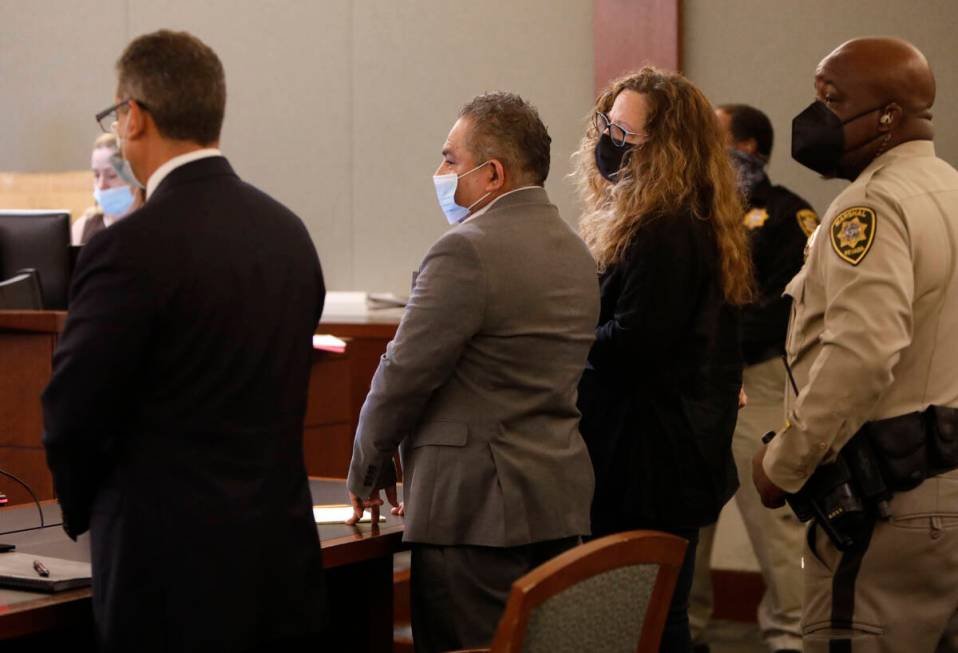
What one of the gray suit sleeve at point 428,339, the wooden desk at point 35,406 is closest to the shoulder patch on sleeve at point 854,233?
the gray suit sleeve at point 428,339

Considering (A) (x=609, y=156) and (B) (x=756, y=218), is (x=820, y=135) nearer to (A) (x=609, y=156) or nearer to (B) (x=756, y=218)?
(A) (x=609, y=156)

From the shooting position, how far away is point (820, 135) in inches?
86.7

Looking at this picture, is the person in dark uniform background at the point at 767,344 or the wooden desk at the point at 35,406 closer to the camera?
the wooden desk at the point at 35,406

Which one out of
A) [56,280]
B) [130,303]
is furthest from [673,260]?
[56,280]

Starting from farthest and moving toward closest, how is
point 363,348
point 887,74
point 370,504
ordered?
point 363,348, point 370,504, point 887,74

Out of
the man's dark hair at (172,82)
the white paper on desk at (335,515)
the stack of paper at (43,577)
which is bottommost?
the white paper on desk at (335,515)

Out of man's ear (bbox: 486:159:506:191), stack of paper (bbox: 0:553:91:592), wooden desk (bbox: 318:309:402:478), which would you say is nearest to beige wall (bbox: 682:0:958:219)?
wooden desk (bbox: 318:309:402:478)

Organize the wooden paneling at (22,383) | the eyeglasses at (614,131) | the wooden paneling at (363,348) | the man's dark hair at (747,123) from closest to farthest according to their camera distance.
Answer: the eyeglasses at (614,131)
the wooden paneling at (22,383)
the man's dark hair at (747,123)
the wooden paneling at (363,348)

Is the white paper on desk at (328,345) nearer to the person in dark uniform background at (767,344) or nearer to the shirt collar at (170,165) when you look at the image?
the person in dark uniform background at (767,344)

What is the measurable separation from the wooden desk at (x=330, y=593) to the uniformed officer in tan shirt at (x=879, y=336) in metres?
0.72

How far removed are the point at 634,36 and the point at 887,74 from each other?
8.69 ft

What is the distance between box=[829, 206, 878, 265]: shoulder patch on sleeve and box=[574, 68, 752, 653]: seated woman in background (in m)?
0.55

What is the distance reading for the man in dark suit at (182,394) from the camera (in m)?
1.70

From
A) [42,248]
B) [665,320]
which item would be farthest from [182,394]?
[42,248]
